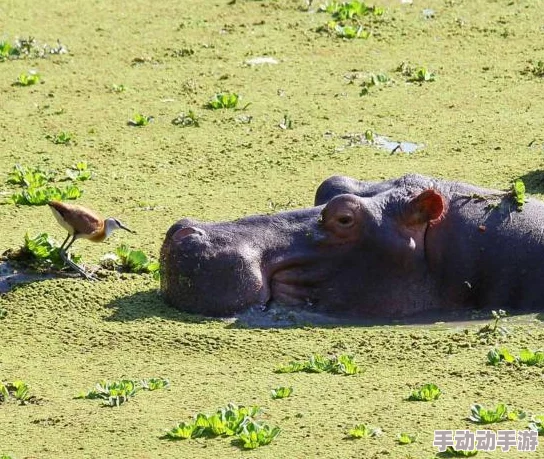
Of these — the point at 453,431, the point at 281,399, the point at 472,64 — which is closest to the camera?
the point at 453,431

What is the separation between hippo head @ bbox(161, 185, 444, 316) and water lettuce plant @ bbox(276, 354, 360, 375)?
657mm

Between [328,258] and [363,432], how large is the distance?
5.81 ft

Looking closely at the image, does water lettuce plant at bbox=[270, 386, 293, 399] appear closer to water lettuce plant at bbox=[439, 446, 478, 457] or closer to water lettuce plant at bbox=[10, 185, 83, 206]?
water lettuce plant at bbox=[439, 446, 478, 457]

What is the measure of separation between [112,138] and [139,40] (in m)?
2.57

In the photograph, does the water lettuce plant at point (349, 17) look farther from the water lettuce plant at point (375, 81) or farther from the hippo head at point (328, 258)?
the hippo head at point (328, 258)

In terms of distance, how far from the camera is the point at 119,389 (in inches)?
268

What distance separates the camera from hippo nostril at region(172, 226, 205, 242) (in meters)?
7.61

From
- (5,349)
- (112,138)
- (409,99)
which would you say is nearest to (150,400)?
(5,349)

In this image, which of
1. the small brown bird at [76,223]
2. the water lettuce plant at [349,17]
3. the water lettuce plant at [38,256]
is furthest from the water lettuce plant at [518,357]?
the water lettuce plant at [349,17]

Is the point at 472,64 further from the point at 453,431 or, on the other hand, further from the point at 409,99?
the point at 453,431

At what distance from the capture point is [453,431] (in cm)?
611

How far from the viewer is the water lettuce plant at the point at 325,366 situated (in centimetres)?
704

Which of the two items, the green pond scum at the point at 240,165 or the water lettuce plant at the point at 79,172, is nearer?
the green pond scum at the point at 240,165

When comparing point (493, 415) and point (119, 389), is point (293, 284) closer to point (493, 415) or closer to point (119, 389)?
point (119, 389)
